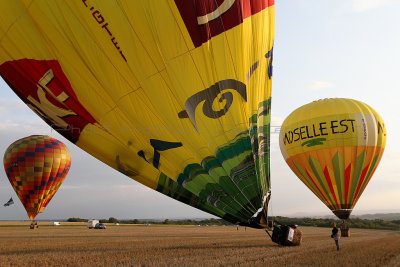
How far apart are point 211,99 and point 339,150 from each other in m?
16.1

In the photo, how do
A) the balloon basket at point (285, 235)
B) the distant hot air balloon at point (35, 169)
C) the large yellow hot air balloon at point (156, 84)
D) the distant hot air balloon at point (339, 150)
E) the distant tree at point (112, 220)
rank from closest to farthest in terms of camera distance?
the large yellow hot air balloon at point (156, 84), the balloon basket at point (285, 235), the distant hot air balloon at point (339, 150), the distant hot air balloon at point (35, 169), the distant tree at point (112, 220)

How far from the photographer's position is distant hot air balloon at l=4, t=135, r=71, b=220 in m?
32.5

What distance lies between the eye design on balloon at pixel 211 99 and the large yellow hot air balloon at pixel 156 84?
1.0 inches

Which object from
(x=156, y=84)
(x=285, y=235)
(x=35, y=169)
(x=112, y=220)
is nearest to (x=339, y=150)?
(x=285, y=235)

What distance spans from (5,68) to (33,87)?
78cm

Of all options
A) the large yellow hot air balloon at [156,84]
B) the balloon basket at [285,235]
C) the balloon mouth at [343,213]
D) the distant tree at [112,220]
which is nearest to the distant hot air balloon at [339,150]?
the balloon mouth at [343,213]

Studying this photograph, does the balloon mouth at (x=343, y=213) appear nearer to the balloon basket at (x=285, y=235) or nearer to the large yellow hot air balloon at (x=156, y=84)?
the balloon basket at (x=285, y=235)

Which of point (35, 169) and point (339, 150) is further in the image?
point (35, 169)

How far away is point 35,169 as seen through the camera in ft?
106

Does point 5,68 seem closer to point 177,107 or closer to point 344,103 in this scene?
point 177,107

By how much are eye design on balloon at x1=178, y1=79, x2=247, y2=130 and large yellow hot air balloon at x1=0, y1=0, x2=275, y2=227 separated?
24 millimetres

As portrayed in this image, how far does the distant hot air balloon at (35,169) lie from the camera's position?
1280 inches

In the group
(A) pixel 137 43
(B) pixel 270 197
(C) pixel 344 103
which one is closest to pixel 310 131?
(C) pixel 344 103

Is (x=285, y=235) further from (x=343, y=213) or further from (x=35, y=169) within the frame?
(x=35, y=169)
